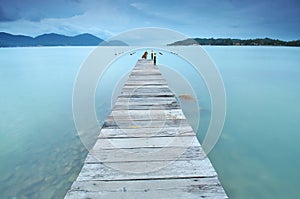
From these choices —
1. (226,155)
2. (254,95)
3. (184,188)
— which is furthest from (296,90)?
(184,188)

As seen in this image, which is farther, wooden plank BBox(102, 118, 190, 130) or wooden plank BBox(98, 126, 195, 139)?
wooden plank BBox(102, 118, 190, 130)

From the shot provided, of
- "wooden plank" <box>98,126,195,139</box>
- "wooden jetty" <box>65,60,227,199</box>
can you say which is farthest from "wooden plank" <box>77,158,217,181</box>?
"wooden plank" <box>98,126,195,139</box>

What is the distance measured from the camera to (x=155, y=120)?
8.34ft

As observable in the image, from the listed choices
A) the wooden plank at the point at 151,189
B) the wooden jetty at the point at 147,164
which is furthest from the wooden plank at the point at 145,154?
the wooden plank at the point at 151,189

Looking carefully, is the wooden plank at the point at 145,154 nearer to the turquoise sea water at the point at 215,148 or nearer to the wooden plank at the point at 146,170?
the wooden plank at the point at 146,170

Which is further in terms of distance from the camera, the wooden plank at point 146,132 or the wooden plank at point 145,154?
the wooden plank at point 146,132

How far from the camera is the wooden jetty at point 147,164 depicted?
4.51 ft

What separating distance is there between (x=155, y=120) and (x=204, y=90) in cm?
640

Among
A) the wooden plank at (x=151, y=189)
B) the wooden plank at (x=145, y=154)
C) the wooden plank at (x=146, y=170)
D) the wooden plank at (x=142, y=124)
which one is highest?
the wooden plank at (x=142, y=124)

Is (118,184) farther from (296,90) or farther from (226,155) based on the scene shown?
(296,90)

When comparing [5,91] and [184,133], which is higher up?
[184,133]

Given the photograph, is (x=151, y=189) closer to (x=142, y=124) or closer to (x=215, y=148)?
(x=142, y=124)

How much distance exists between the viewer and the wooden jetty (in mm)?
→ 1374

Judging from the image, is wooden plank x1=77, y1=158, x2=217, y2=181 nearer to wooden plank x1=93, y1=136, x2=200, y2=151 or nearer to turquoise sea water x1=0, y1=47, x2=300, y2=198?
wooden plank x1=93, y1=136, x2=200, y2=151
